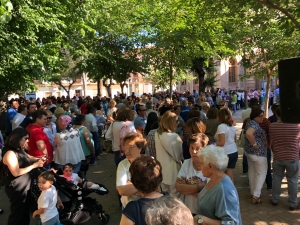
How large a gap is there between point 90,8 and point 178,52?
13.5 feet

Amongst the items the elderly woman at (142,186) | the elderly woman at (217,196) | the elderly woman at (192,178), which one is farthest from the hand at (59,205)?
the elderly woman at (217,196)

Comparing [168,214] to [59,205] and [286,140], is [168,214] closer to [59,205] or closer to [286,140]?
[59,205]

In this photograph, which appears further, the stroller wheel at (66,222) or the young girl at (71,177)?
the young girl at (71,177)

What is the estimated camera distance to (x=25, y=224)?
4.16 m

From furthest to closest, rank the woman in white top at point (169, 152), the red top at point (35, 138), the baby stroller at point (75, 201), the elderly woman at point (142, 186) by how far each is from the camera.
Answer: the red top at point (35, 138) < the baby stroller at point (75, 201) < the woman in white top at point (169, 152) < the elderly woman at point (142, 186)

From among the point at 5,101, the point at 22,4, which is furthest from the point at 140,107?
the point at 5,101

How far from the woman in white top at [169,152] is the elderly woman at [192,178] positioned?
0.70 m

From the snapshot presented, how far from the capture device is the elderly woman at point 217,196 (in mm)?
2221

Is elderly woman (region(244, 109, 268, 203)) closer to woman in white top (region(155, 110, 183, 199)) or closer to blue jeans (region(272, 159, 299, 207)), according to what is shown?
blue jeans (region(272, 159, 299, 207))

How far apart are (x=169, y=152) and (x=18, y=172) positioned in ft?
6.77

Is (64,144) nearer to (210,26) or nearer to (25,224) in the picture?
(25,224)

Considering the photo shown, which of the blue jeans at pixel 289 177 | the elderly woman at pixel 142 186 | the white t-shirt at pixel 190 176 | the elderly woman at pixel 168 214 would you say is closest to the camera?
the elderly woman at pixel 168 214

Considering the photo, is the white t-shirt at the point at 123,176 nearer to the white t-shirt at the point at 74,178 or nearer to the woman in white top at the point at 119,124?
the white t-shirt at the point at 74,178

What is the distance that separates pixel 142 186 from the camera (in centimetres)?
223
